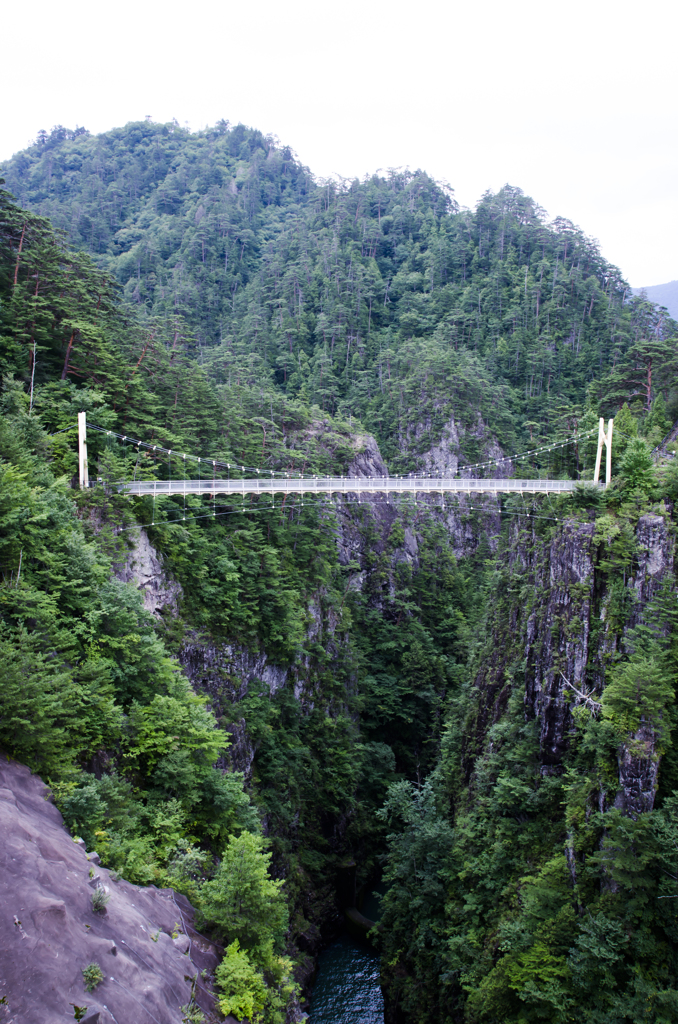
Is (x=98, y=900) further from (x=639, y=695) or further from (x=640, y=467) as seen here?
(x=640, y=467)

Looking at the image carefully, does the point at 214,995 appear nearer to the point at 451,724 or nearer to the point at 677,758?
the point at 677,758

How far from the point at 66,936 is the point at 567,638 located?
47.1 ft

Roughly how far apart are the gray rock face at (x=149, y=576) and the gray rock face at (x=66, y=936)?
28.4 ft

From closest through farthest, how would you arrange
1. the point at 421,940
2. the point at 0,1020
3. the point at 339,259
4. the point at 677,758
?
the point at 0,1020 < the point at 677,758 < the point at 421,940 < the point at 339,259

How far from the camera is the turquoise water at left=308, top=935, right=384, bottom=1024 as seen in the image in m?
19.9

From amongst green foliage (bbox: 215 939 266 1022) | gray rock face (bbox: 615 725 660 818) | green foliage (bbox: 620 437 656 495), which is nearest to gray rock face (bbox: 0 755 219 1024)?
green foliage (bbox: 215 939 266 1022)

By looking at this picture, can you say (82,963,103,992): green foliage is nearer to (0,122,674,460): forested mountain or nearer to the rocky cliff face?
the rocky cliff face

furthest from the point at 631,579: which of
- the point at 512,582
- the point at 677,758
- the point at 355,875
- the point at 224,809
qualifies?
the point at 355,875

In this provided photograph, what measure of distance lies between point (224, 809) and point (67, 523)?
26.9 ft

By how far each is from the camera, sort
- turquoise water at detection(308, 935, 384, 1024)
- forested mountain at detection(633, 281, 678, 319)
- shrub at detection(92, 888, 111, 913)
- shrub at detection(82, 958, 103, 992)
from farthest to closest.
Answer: forested mountain at detection(633, 281, 678, 319)
turquoise water at detection(308, 935, 384, 1024)
shrub at detection(92, 888, 111, 913)
shrub at detection(82, 958, 103, 992)

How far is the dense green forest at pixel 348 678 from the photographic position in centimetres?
1256

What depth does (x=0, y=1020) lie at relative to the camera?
6.95m

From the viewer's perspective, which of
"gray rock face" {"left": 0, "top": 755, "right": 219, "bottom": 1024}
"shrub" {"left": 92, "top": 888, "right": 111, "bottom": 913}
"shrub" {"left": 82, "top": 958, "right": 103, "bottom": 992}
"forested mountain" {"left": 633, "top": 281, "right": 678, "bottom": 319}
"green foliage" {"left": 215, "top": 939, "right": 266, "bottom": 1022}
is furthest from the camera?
"forested mountain" {"left": 633, "top": 281, "right": 678, "bottom": 319}

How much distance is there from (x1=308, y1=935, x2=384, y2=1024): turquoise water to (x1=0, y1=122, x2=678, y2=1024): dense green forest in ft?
2.66
